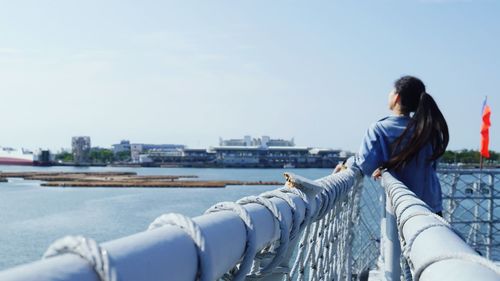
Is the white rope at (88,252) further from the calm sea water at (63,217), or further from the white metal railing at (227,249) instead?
the calm sea water at (63,217)

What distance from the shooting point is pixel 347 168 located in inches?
120

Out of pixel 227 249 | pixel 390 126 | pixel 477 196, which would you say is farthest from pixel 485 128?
pixel 227 249

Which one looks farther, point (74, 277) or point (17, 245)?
point (17, 245)

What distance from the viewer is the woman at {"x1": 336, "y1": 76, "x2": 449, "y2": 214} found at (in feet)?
8.14

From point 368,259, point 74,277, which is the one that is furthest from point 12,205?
point 74,277

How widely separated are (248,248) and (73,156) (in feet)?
389

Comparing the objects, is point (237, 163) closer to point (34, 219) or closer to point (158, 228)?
point (34, 219)

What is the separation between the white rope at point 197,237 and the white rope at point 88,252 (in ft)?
0.58

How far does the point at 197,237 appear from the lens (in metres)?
0.65

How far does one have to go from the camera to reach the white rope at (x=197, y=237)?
0.65m

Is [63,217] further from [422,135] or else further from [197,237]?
[197,237]

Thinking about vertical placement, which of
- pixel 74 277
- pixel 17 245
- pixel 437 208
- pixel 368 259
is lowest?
pixel 17 245

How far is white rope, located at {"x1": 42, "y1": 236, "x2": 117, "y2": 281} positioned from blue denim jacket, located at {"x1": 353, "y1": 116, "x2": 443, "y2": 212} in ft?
7.15

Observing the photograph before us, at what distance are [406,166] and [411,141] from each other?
12 centimetres
